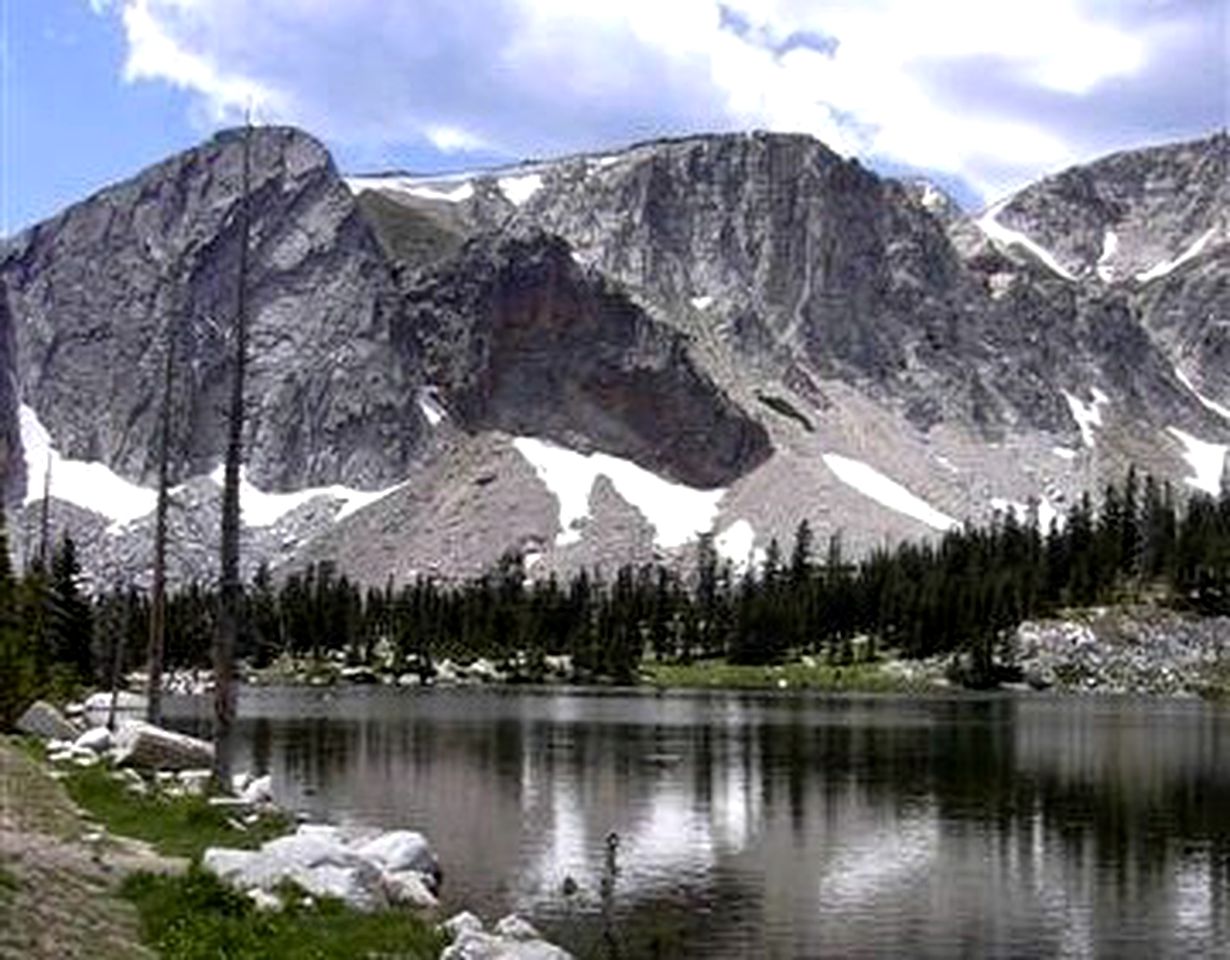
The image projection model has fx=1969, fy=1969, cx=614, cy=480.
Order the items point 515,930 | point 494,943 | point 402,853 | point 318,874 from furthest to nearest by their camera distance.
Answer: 1. point 402,853
2. point 515,930
3. point 318,874
4. point 494,943

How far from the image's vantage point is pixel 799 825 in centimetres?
6712

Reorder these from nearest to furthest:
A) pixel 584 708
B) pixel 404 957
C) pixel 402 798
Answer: pixel 404 957 → pixel 402 798 → pixel 584 708

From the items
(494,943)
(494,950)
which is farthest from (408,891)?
(494,950)

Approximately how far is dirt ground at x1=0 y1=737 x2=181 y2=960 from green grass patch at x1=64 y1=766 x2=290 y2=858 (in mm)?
862

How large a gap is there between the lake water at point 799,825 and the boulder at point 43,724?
8.26 metres

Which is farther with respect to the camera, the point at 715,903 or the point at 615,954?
the point at 715,903

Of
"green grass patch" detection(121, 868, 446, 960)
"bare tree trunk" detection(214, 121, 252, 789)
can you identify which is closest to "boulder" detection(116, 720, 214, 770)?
"bare tree trunk" detection(214, 121, 252, 789)

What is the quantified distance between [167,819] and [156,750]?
1859 centimetres

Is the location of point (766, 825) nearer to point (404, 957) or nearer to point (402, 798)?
point (402, 798)

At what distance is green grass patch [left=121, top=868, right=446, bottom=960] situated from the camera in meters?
28.6

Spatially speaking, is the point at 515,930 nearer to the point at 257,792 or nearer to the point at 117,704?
the point at 257,792

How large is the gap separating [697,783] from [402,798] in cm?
1631

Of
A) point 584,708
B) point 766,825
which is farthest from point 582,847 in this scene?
point 584,708

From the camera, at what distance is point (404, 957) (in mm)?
30812
